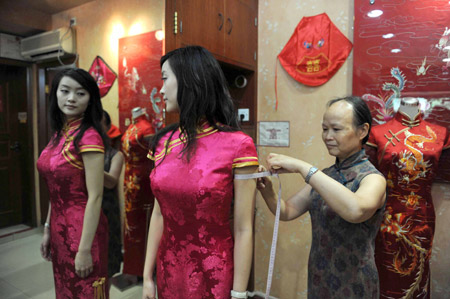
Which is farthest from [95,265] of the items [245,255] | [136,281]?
[245,255]

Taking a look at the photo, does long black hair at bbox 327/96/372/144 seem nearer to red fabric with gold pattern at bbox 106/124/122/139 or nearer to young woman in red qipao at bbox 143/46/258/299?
young woman in red qipao at bbox 143/46/258/299

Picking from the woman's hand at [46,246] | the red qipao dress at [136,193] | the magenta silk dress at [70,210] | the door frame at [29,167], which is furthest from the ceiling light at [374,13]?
the woman's hand at [46,246]

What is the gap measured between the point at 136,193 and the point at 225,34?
4.24 ft

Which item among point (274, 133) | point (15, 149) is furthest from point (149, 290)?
point (274, 133)

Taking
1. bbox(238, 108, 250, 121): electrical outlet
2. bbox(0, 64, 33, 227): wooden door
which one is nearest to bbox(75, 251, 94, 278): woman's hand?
bbox(0, 64, 33, 227): wooden door

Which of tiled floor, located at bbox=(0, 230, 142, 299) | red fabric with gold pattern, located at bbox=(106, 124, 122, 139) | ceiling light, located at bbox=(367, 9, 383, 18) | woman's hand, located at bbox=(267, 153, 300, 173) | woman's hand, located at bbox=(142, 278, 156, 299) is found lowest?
tiled floor, located at bbox=(0, 230, 142, 299)

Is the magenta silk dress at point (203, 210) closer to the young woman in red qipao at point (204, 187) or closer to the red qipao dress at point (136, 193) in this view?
the young woman in red qipao at point (204, 187)

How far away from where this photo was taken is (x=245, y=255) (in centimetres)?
109

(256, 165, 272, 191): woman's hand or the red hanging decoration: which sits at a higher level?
the red hanging decoration

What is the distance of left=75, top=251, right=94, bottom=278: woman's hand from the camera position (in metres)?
1.38

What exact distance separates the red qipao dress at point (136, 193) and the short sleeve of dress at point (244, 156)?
0.79m

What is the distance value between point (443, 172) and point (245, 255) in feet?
5.24

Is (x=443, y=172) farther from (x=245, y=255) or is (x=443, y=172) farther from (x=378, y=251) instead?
(x=245, y=255)

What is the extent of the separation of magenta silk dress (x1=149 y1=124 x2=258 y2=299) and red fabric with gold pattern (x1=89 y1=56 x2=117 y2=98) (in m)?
0.71
